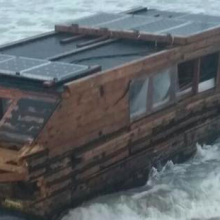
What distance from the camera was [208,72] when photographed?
40.3 ft

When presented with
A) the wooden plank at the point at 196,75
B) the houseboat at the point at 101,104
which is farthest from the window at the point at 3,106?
the wooden plank at the point at 196,75

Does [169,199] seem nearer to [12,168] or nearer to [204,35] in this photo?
[12,168]

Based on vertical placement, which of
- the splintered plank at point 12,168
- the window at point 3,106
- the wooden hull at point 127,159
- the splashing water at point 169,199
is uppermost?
the window at point 3,106

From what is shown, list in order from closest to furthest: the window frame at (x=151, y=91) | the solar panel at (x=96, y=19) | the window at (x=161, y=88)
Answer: the window frame at (x=151, y=91), the window at (x=161, y=88), the solar panel at (x=96, y=19)

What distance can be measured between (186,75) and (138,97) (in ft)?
4.79

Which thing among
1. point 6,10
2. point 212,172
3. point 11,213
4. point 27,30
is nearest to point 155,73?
point 212,172

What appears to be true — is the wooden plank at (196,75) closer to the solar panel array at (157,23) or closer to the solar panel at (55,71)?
the solar panel array at (157,23)

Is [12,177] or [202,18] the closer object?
[12,177]

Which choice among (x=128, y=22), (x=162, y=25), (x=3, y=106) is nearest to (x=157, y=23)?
(x=162, y=25)

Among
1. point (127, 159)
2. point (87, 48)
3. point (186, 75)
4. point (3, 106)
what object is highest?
point (87, 48)

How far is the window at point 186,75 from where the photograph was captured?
11727 millimetres

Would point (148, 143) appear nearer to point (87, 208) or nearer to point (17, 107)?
point (87, 208)

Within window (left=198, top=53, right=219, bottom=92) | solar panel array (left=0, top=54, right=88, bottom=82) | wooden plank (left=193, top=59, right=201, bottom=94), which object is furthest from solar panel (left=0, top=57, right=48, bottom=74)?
window (left=198, top=53, right=219, bottom=92)

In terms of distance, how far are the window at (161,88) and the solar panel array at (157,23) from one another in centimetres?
72
